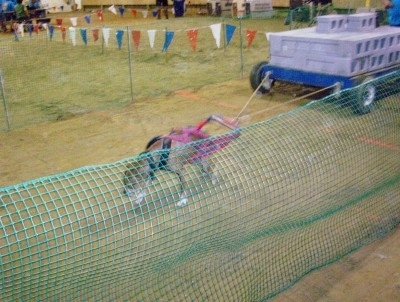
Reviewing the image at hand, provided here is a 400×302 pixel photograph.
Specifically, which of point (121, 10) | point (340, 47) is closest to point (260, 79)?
point (340, 47)

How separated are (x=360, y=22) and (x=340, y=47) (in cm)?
112

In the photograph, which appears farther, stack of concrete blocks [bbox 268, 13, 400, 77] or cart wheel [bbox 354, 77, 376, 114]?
stack of concrete blocks [bbox 268, 13, 400, 77]

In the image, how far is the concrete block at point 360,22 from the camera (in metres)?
8.72

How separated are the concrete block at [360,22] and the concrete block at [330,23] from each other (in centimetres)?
15

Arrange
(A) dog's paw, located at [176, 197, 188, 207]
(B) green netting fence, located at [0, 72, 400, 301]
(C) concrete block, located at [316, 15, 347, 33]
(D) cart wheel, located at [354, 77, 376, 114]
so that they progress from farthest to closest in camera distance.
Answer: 1. (C) concrete block, located at [316, 15, 347, 33]
2. (D) cart wheel, located at [354, 77, 376, 114]
3. (A) dog's paw, located at [176, 197, 188, 207]
4. (B) green netting fence, located at [0, 72, 400, 301]

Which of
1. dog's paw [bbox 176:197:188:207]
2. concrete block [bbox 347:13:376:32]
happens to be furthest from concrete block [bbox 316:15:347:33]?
dog's paw [bbox 176:197:188:207]

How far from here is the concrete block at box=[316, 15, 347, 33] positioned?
859cm

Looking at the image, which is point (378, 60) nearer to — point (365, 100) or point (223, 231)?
point (365, 100)

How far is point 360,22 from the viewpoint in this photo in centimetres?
876

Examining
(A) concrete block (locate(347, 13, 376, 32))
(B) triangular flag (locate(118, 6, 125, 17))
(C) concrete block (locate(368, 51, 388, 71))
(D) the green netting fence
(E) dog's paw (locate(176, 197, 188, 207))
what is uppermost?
(B) triangular flag (locate(118, 6, 125, 17))

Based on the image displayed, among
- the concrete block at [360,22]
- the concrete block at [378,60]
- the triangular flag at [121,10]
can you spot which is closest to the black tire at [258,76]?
the concrete block at [360,22]

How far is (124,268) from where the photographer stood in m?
3.55

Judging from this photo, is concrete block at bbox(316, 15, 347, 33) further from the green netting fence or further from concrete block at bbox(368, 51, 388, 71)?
the green netting fence

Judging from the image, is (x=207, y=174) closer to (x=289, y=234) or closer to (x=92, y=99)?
(x=289, y=234)
